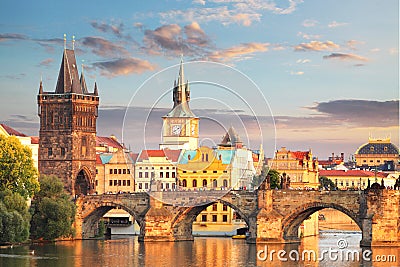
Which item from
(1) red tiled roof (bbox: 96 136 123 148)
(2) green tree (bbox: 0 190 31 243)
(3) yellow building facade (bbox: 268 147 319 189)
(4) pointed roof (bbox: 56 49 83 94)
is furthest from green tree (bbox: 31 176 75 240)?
(1) red tiled roof (bbox: 96 136 123 148)

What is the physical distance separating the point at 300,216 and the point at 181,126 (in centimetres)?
1376

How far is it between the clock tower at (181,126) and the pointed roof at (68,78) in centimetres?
1774

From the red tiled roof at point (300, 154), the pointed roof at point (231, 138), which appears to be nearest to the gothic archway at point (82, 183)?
the pointed roof at point (231, 138)

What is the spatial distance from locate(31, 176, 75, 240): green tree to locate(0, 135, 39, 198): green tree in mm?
1949

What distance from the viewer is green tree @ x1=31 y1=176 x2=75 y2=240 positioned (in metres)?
102

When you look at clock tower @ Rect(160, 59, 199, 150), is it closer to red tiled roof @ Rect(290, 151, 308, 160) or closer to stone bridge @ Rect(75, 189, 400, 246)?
stone bridge @ Rect(75, 189, 400, 246)

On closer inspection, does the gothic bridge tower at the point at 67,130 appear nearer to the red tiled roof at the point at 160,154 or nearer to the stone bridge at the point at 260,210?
the red tiled roof at the point at 160,154

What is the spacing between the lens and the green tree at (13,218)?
9319 cm

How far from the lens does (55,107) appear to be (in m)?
118

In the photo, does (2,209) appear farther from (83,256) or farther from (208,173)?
(208,173)

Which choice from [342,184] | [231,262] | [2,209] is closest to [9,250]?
[2,209]

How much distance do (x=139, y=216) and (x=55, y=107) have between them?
16.7m
